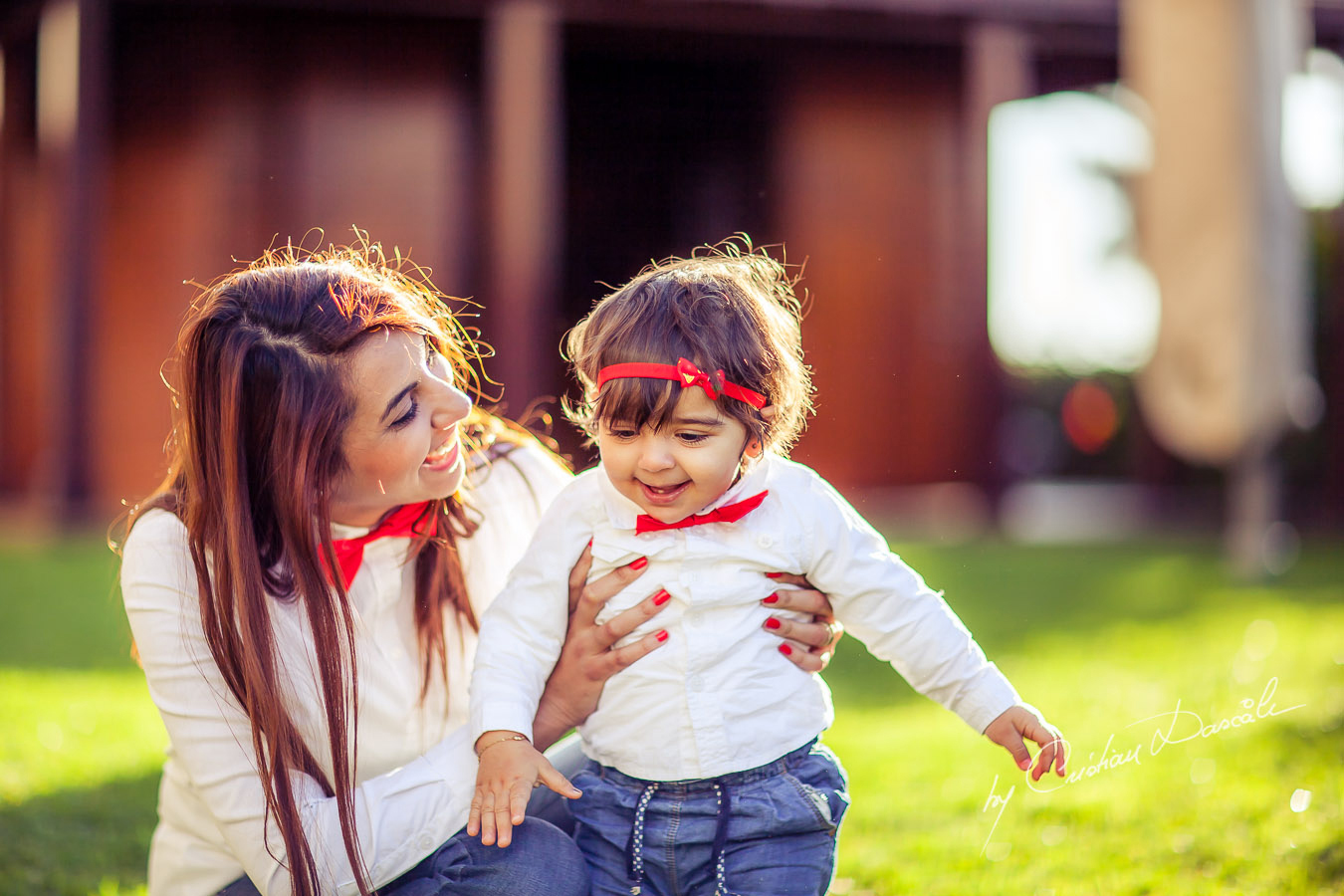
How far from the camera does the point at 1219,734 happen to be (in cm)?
323

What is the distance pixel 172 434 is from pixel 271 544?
0.22 metres

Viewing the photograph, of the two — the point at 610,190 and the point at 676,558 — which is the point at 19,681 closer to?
the point at 676,558

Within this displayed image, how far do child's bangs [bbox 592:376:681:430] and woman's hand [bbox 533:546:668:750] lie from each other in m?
0.23

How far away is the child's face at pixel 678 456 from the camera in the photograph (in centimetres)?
167

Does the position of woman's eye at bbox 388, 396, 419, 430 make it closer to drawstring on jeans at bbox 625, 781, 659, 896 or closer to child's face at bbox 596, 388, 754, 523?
child's face at bbox 596, 388, 754, 523

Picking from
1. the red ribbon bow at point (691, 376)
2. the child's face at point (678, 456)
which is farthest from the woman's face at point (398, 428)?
the red ribbon bow at point (691, 376)

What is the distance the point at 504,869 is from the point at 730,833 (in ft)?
1.06

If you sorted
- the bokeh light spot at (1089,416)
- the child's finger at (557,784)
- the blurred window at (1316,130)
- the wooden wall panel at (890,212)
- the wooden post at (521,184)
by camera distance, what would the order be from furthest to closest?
the bokeh light spot at (1089,416)
the wooden wall panel at (890,212)
the wooden post at (521,184)
the blurred window at (1316,130)
the child's finger at (557,784)

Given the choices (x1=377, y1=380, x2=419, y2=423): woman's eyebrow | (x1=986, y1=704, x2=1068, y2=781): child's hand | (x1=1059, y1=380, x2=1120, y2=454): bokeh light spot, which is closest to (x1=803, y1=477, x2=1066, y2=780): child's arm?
(x1=986, y1=704, x2=1068, y2=781): child's hand

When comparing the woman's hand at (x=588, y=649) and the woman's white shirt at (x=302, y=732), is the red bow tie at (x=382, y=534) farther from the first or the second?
the woman's hand at (x=588, y=649)

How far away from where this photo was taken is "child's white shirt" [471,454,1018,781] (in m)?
1.71

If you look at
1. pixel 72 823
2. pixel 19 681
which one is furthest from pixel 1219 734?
pixel 19 681

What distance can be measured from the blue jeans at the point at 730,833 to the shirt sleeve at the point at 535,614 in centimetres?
22

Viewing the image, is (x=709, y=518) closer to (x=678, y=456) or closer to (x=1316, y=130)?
(x=678, y=456)
